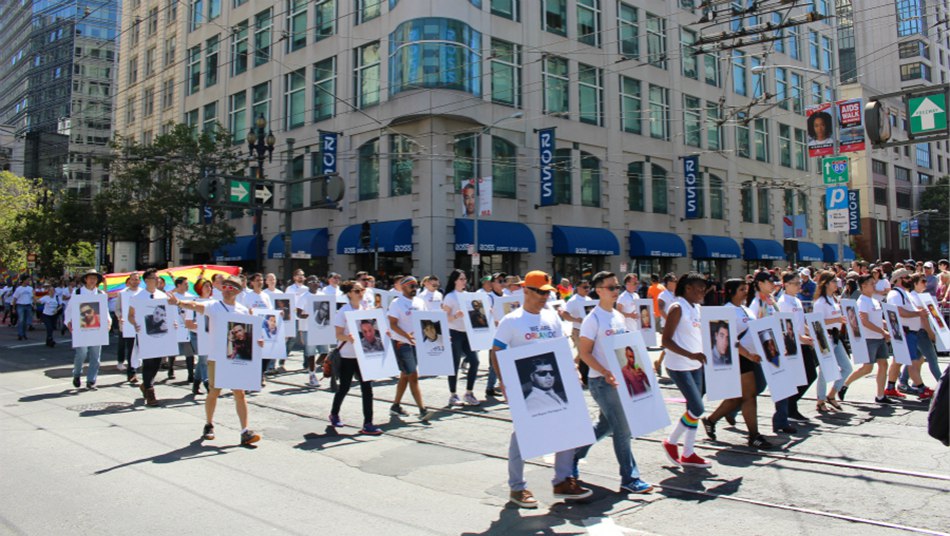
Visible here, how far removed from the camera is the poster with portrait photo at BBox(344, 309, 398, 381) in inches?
333

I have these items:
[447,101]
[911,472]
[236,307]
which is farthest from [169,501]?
[447,101]

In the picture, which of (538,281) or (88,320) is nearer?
(538,281)

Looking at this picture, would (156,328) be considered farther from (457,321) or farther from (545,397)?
(545,397)

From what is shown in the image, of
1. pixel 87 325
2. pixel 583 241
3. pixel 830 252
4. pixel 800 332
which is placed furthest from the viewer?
pixel 830 252

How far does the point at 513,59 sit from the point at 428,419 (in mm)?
24944

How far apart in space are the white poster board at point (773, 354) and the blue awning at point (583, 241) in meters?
23.8

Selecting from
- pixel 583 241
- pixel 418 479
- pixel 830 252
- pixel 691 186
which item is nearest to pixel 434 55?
pixel 583 241

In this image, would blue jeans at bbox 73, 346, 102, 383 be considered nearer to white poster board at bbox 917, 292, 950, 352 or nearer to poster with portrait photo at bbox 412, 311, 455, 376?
poster with portrait photo at bbox 412, 311, 455, 376

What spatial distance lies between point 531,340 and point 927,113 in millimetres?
6047

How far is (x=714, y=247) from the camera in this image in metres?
39.1

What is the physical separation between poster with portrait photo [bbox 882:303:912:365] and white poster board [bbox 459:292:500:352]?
5.75m

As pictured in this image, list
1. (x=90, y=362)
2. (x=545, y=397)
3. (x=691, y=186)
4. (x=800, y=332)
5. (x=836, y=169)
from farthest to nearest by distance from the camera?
(x=691, y=186)
(x=836, y=169)
(x=90, y=362)
(x=800, y=332)
(x=545, y=397)

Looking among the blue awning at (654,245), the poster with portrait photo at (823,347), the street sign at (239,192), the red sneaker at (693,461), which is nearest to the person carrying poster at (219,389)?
the red sneaker at (693,461)

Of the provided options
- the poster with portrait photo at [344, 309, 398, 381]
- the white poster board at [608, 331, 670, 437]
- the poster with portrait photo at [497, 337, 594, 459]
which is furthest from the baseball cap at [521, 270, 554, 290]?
the poster with portrait photo at [344, 309, 398, 381]
